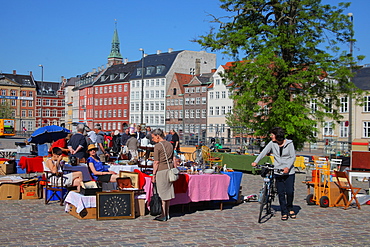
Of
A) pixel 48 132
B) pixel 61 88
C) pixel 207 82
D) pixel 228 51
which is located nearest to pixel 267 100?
pixel 228 51

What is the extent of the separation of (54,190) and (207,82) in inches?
2542

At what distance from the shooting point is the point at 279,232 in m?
8.65

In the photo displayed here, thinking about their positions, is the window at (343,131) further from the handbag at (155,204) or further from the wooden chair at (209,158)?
the handbag at (155,204)

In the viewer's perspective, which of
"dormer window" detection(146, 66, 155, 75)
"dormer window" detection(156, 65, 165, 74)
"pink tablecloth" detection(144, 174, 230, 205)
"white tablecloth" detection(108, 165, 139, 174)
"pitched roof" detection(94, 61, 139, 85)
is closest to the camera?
"pink tablecloth" detection(144, 174, 230, 205)

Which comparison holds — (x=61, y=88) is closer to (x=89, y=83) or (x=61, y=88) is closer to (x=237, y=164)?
(x=89, y=83)

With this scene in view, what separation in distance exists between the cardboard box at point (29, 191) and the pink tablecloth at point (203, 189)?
339 cm

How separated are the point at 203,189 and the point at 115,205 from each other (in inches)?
79.8

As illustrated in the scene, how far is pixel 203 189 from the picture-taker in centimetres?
1045

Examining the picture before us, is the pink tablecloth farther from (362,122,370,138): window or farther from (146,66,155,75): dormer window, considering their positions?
(146,66,155,75): dormer window

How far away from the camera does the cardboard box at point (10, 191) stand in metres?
11.6

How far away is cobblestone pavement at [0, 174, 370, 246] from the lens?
7.71 meters

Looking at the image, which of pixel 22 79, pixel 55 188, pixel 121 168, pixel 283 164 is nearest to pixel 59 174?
pixel 55 188

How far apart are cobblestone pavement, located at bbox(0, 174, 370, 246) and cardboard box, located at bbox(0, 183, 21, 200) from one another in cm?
55

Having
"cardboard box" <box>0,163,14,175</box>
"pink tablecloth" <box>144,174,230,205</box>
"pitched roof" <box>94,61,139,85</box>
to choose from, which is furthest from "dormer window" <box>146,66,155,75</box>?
"pink tablecloth" <box>144,174,230,205</box>
